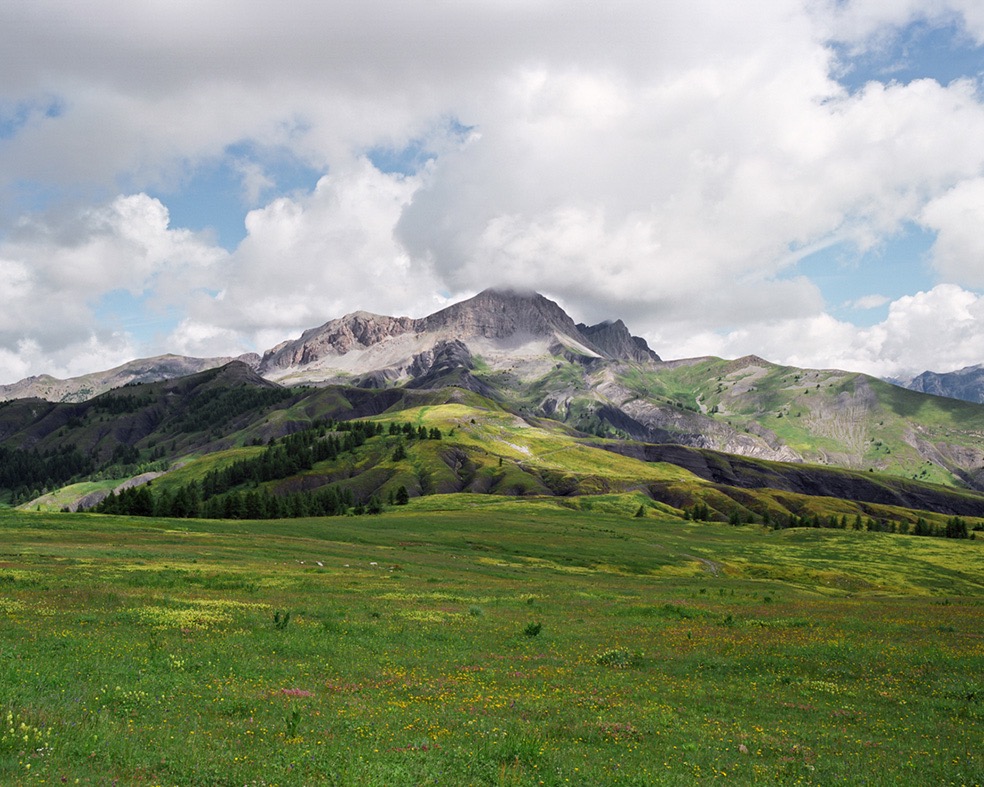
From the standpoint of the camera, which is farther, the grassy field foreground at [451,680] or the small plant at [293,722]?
the small plant at [293,722]

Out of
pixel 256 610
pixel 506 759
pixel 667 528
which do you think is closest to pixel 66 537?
pixel 256 610

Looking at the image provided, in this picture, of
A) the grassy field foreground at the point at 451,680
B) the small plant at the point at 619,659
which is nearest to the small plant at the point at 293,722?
the grassy field foreground at the point at 451,680

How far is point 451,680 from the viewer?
23938 mm

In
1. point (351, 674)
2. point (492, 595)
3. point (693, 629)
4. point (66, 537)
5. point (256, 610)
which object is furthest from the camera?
point (66, 537)

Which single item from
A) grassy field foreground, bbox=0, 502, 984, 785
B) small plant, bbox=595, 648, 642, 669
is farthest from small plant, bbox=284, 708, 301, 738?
small plant, bbox=595, 648, 642, 669

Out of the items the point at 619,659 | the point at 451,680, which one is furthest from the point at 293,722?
the point at 619,659

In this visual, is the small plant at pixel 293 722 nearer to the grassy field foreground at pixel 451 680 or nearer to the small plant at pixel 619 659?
the grassy field foreground at pixel 451 680

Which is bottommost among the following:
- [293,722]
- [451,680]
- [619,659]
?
[619,659]

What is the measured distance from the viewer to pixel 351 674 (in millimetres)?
23828

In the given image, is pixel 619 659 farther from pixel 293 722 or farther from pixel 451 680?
pixel 293 722

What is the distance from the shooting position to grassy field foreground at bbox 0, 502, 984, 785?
579 inches

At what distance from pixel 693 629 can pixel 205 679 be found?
95.4 feet

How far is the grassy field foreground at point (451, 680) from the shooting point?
14.7 meters

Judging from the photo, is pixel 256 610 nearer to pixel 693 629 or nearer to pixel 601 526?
pixel 693 629
